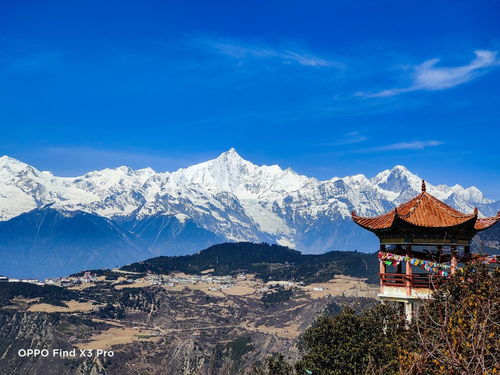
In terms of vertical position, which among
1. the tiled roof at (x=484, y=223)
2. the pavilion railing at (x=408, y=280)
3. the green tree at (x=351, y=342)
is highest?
the tiled roof at (x=484, y=223)

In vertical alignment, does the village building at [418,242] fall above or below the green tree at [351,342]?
above

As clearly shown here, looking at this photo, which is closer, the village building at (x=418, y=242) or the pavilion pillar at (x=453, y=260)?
the village building at (x=418, y=242)

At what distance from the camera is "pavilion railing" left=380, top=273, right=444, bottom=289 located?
34656mm

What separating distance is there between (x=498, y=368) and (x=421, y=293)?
16.6 meters

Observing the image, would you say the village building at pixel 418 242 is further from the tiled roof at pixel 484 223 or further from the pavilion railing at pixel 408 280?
the tiled roof at pixel 484 223

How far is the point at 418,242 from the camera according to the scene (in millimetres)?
35625

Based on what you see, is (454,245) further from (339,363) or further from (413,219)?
(339,363)

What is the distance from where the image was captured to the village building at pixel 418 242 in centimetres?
3481

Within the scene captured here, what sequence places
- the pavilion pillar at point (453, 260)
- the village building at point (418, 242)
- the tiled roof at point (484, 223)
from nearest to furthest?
the village building at point (418, 242), the pavilion pillar at point (453, 260), the tiled roof at point (484, 223)

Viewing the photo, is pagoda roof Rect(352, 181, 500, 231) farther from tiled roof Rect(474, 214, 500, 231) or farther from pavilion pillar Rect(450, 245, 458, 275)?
pavilion pillar Rect(450, 245, 458, 275)

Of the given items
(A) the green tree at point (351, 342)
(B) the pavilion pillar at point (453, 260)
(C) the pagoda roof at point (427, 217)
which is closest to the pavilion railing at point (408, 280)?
(B) the pavilion pillar at point (453, 260)

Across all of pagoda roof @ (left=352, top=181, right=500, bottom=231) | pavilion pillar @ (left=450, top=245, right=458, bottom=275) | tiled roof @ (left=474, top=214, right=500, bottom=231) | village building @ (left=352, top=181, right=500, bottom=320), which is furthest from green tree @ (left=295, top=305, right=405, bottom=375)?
tiled roof @ (left=474, top=214, right=500, bottom=231)

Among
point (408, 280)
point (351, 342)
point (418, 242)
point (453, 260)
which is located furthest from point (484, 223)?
point (351, 342)

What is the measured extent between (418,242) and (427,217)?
1606mm
